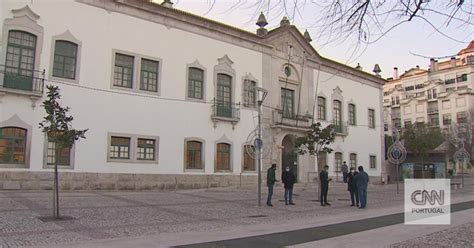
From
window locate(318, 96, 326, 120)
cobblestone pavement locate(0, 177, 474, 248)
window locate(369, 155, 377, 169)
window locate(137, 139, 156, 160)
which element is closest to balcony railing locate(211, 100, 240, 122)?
window locate(137, 139, 156, 160)

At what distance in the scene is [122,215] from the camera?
1282 centimetres

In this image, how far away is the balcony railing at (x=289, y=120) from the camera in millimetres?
29837

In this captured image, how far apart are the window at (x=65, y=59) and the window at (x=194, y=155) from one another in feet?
24.8

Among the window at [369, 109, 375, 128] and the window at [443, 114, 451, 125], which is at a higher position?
the window at [443, 114, 451, 125]

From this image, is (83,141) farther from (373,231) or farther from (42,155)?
(373,231)

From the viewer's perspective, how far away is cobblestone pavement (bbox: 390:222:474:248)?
850cm

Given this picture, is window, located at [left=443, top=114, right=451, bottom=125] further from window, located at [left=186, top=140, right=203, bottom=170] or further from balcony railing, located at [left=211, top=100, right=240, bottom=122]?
window, located at [left=186, top=140, right=203, bottom=170]

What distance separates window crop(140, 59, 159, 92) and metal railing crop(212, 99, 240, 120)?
403 cm

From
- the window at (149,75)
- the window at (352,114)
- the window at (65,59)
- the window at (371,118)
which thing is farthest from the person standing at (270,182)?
the window at (371,118)

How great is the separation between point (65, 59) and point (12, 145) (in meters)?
4.86

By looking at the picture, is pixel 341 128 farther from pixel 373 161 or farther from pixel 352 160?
pixel 373 161

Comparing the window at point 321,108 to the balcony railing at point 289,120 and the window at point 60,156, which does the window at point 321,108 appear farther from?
the window at point 60,156

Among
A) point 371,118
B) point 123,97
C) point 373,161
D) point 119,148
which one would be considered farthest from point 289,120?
point 371,118

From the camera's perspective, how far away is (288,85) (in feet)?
104
